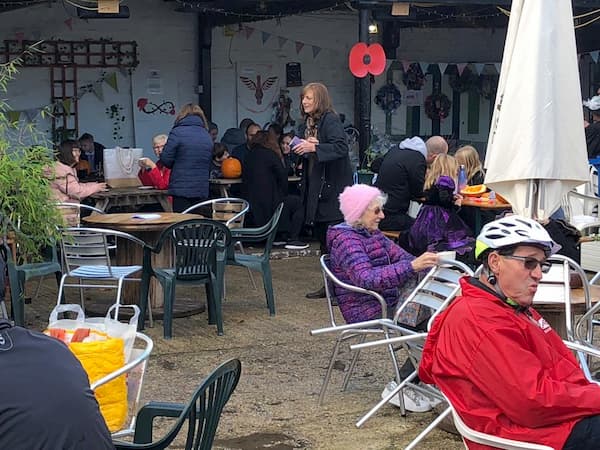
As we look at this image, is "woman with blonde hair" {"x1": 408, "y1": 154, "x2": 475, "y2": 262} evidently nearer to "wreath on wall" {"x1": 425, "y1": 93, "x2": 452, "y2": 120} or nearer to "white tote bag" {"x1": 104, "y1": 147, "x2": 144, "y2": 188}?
"white tote bag" {"x1": 104, "y1": 147, "x2": 144, "y2": 188}

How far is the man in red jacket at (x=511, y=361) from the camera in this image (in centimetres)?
315

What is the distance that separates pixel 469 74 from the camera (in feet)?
52.7

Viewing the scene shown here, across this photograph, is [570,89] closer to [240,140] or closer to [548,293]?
[548,293]

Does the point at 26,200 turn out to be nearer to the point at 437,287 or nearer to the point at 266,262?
the point at 437,287

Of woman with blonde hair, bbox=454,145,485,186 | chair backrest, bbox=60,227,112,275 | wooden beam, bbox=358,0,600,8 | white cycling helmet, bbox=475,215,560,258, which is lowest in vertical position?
chair backrest, bbox=60,227,112,275

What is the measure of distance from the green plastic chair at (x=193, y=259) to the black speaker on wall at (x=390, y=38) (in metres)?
8.97

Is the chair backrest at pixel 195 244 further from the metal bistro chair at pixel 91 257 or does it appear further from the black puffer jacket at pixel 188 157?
the black puffer jacket at pixel 188 157

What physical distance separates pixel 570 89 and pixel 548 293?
116 centimetres

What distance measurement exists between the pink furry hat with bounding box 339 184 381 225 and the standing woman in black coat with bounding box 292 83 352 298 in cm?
245

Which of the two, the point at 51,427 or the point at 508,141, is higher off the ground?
the point at 508,141

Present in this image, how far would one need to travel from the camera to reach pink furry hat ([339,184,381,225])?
5.33 meters

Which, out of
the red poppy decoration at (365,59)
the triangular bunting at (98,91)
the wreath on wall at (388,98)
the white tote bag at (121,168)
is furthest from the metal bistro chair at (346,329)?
the wreath on wall at (388,98)

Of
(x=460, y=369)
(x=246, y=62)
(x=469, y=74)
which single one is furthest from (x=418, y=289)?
(x=469, y=74)

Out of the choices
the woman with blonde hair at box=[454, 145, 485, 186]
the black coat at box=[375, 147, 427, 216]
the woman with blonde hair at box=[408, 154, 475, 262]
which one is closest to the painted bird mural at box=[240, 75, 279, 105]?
the woman with blonde hair at box=[454, 145, 485, 186]
